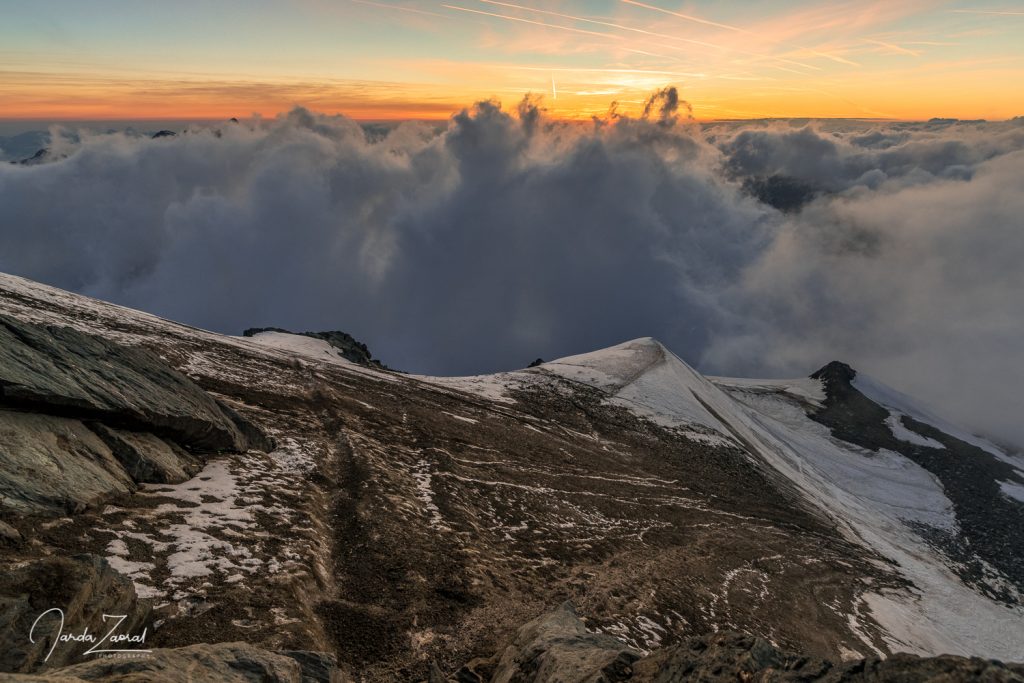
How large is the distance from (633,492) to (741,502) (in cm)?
1121

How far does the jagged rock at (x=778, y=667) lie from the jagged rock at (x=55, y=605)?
11232mm

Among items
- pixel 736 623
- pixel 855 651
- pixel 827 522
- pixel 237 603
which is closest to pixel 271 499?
pixel 237 603

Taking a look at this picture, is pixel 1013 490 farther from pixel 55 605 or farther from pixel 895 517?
pixel 55 605

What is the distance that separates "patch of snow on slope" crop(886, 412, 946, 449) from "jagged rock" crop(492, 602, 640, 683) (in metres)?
102

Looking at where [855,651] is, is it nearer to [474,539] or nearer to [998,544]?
[474,539]

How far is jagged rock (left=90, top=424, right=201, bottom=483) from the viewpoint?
1965cm

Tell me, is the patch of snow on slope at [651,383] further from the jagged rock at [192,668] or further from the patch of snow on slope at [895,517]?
the jagged rock at [192,668]

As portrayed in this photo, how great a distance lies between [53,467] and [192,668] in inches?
441

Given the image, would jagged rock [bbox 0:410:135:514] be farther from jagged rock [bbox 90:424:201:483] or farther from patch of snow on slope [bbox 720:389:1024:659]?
patch of snow on slope [bbox 720:389:1024:659]

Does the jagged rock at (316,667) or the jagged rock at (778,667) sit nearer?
the jagged rock at (778,667)

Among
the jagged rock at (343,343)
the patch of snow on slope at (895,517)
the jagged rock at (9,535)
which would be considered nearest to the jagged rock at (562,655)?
the jagged rock at (9,535)

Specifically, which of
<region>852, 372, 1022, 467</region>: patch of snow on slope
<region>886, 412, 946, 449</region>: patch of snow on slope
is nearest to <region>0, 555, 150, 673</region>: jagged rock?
<region>886, 412, 946, 449</region>: patch of snow on slope

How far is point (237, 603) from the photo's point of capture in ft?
49.3

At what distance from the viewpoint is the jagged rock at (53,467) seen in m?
15.3
